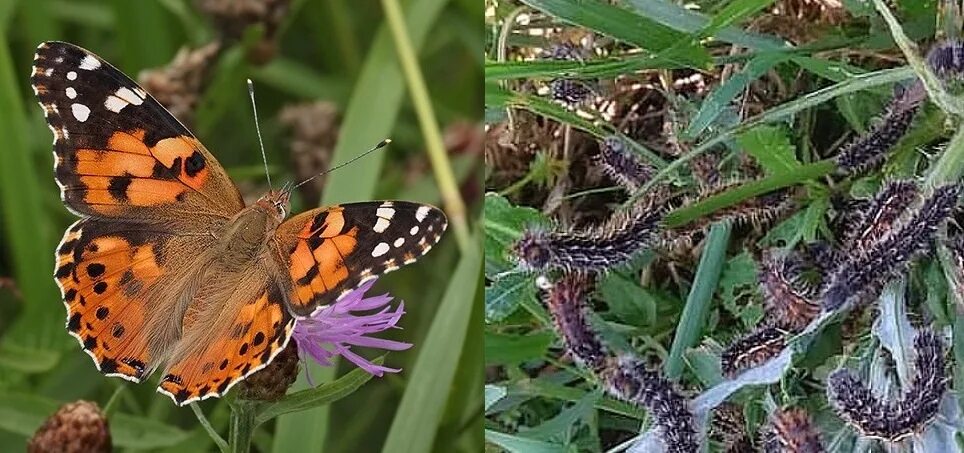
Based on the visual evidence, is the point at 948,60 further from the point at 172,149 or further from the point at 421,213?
the point at 172,149

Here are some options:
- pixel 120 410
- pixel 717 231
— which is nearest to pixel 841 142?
pixel 717 231

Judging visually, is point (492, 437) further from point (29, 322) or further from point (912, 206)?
point (29, 322)

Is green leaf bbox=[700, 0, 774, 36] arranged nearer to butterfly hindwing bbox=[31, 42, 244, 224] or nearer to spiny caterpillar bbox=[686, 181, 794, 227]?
spiny caterpillar bbox=[686, 181, 794, 227]

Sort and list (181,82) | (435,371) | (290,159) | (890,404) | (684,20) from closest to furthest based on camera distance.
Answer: (890,404)
(684,20)
(435,371)
(181,82)
(290,159)

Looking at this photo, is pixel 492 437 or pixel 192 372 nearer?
pixel 192 372

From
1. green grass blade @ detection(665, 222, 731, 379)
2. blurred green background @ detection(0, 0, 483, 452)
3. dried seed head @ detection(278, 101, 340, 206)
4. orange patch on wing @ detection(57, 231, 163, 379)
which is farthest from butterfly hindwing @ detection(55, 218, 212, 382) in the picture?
dried seed head @ detection(278, 101, 340, 206)

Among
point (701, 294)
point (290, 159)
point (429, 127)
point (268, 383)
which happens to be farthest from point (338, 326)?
point (290, 159)

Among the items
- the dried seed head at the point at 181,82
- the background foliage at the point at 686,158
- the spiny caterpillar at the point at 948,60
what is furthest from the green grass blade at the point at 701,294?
the dried seed head at the point at 181,82
